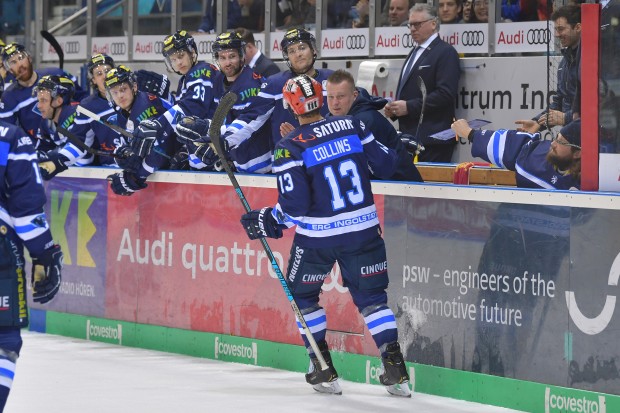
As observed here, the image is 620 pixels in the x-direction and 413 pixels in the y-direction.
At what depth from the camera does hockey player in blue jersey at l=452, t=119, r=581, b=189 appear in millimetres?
6391

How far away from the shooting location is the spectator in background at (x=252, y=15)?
34.4ft

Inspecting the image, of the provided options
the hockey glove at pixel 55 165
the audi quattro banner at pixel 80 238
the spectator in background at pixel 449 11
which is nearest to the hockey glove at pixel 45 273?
the hockey glove at pixel 55 165

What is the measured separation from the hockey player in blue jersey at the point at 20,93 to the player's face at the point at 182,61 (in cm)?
194

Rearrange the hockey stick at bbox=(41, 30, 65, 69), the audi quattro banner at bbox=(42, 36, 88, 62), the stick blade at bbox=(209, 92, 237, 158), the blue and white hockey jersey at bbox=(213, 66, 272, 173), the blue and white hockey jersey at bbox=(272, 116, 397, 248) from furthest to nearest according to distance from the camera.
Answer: the audi quattro banner at bbox=(42, 36, 88, 62)
the hockey stick at bbox=(41, 30, 65, 69)
the blue and white hockey jersey at bbox=(213, 66, 272, 173)
the stick blade at bbox=(209, 92, 237, 158)
the blue and white hockey jersey at bbox=(272, 116, 397, 248)

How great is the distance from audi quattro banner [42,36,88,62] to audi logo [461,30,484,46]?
4.66 meters

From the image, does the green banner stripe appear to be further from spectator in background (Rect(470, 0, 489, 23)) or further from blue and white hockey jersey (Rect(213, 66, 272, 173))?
spectator in background (Rect(470, 0, 489, 23))

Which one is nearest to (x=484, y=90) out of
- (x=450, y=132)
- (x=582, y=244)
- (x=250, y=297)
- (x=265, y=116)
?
(x=450, y=132)

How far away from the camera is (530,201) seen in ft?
20.7

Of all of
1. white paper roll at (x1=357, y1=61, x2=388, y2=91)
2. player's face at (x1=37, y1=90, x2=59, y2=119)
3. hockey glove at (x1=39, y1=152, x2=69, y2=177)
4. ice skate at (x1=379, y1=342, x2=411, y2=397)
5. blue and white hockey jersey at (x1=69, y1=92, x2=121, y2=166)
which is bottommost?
ice skate at (x1=379, y1=342, x2=411, y2=397)

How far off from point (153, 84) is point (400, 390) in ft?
11.7

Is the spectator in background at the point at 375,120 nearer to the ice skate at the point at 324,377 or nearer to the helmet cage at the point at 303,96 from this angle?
the helmet cage at the point at 303,96

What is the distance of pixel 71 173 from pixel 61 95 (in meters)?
0.76

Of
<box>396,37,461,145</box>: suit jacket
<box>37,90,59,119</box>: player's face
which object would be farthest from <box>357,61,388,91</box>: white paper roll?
<box>37,90,59,119</box>: player's face

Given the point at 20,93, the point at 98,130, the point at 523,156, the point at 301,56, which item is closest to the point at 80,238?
the point at 98,130
